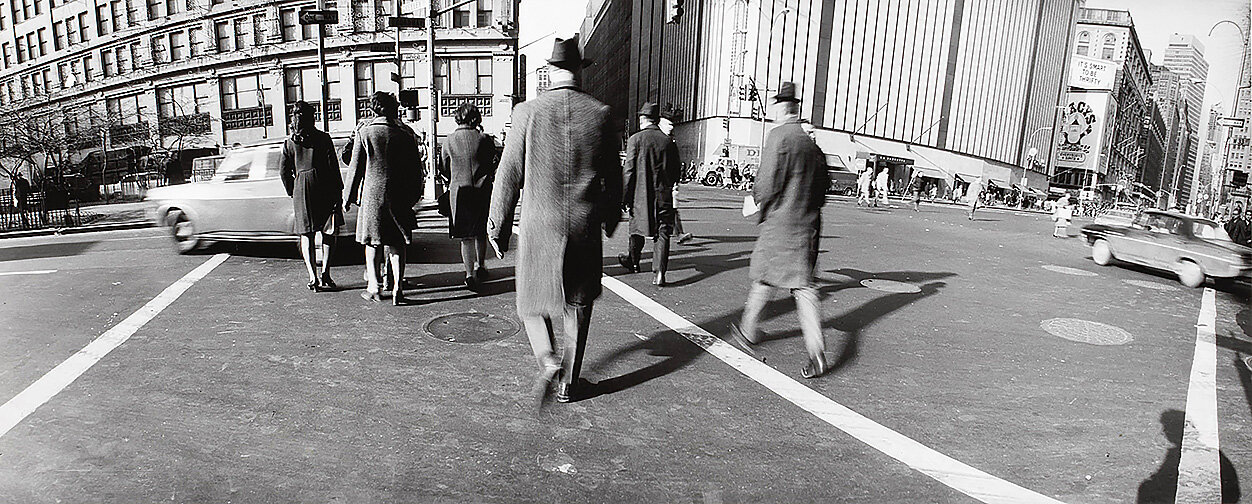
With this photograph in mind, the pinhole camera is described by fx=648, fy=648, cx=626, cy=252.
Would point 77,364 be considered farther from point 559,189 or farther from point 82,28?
point 559,189

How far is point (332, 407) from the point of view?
3.66m

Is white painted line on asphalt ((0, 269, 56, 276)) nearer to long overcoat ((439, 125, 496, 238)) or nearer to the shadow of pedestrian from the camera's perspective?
long overcoat ((439, 125, 496, 238))

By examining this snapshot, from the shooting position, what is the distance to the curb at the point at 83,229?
11.5 m

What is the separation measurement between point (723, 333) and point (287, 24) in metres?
17.0

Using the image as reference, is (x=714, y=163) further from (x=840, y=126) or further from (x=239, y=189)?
(x=239, y=189)

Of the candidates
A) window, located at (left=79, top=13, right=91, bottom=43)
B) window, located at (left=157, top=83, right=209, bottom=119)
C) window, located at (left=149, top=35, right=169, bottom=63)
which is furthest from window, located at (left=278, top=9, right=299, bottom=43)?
window, located at (left=79, top=13, right=91, bottom=43)

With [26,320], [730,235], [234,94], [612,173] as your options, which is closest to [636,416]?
[612,173]

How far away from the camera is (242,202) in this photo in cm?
840

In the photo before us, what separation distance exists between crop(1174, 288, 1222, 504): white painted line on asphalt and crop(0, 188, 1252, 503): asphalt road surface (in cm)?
2

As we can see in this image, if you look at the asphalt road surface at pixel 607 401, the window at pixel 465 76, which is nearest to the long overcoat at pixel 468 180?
the asphalt road surface at pixel 607 401

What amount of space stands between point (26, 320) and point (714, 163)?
48.7 metres

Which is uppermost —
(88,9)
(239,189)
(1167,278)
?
(88,9)

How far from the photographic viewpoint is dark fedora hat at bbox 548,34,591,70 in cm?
361

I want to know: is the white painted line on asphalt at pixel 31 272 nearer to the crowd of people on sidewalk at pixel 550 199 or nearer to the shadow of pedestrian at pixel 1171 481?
the crowd of people on sidewalk at pixel 550 199
